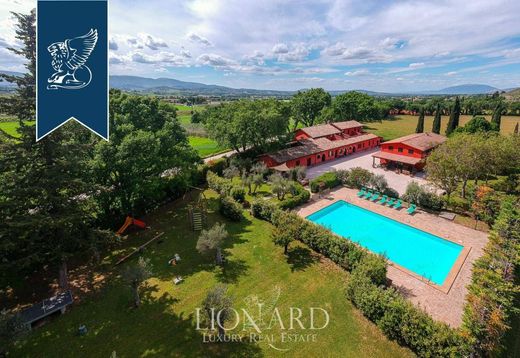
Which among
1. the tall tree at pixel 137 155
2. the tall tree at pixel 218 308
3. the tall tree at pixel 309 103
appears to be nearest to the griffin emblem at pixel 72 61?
the tall tree at pixel 137 155

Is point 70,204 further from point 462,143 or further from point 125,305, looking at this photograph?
point 462,143

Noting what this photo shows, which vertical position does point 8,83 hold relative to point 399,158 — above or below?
above

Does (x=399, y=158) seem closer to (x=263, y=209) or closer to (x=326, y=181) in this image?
(x=326, y=181)

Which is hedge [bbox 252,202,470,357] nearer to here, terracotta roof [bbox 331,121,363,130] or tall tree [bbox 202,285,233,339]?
tall tree [bbox 202,285,233,339]

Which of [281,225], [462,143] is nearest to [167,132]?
[281,225]

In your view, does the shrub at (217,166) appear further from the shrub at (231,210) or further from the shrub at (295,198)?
the shrub at (295,198)

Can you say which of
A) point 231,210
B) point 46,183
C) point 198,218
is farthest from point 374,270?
point 46,183

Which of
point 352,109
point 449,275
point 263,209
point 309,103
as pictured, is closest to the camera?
point 449,275
